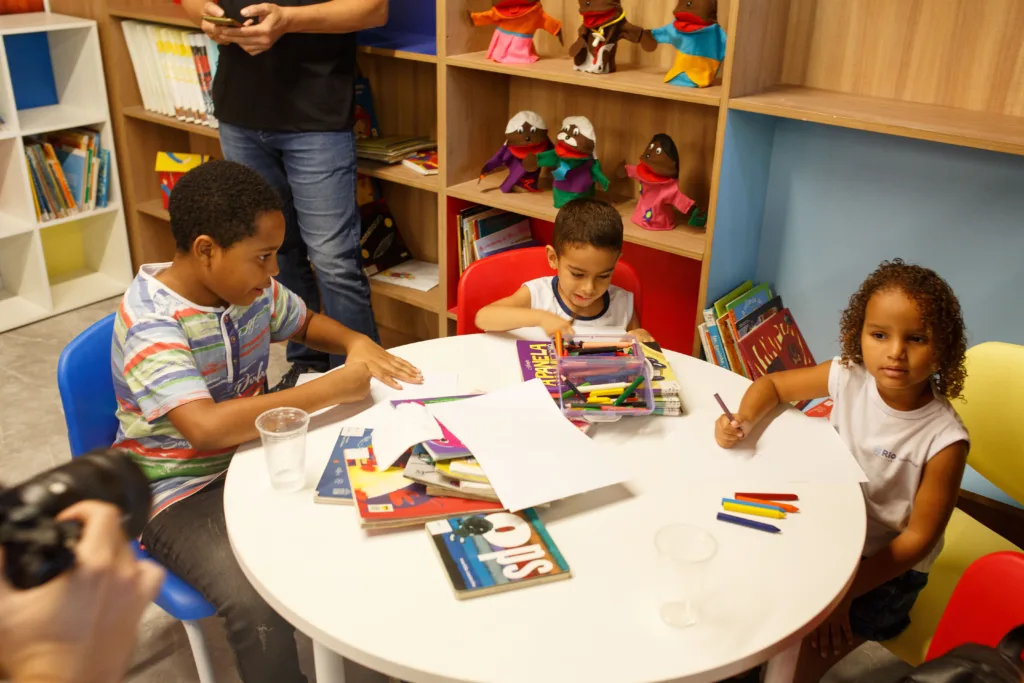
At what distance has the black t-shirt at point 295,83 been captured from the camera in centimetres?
249

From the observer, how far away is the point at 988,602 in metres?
1.19

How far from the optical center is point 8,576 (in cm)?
61

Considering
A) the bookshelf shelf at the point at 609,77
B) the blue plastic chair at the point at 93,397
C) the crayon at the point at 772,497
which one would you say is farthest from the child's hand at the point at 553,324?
the blue plastic chair at the point at 93,397

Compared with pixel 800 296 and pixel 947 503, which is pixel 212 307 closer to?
pixel 947 503

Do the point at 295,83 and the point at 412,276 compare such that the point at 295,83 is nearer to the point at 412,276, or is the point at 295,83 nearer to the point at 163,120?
the point at 412,276

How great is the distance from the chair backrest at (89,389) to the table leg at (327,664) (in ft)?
2.11

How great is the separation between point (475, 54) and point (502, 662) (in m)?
1.93

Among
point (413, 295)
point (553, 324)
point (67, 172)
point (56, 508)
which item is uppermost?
point (56, 508)

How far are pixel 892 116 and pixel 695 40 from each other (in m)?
0.48

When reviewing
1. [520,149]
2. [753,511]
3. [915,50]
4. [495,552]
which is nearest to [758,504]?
[753,511]

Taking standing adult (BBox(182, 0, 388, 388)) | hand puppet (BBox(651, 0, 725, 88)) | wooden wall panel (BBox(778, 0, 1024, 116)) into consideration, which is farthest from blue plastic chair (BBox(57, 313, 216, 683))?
wooden wall panel (BBox(778, 0, 1024, 116))

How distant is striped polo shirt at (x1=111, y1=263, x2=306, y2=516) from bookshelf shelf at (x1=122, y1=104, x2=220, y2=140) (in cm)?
168

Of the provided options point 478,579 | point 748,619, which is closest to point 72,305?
point 478,579

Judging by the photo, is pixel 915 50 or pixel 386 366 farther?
pixel 915 50
